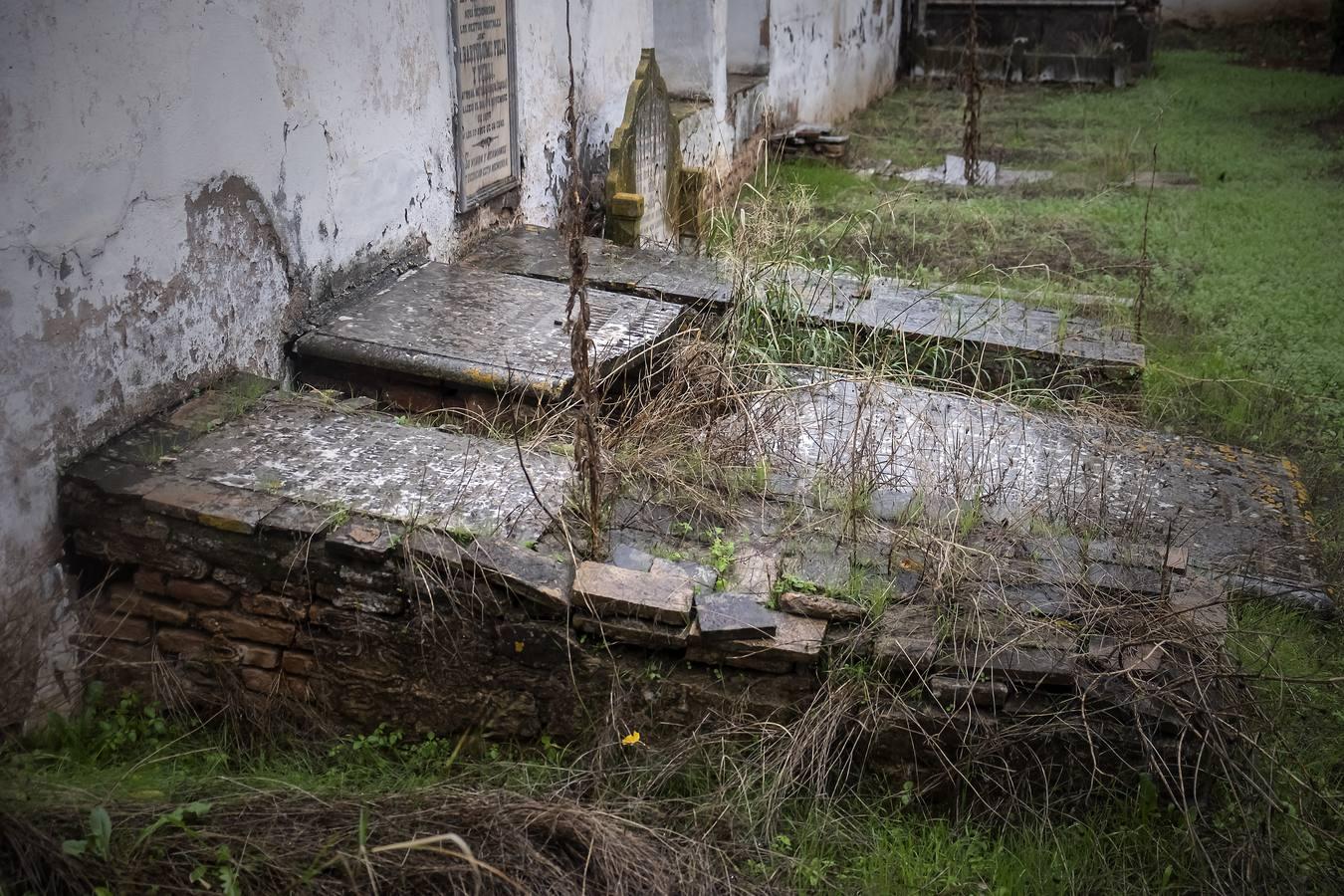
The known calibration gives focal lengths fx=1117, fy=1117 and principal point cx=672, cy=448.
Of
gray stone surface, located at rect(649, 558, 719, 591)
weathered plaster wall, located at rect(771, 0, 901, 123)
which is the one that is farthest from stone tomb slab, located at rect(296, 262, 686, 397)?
weathered plaster wall, located at rect(771, 0, 901, 123)

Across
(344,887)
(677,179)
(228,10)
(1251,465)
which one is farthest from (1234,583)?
(677,179)

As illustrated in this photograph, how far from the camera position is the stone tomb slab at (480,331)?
396cm

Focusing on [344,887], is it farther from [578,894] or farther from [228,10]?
[228,10]

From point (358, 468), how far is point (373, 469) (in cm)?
4

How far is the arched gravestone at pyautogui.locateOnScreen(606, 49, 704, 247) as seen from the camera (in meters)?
6.10

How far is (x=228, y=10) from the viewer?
3.65 m

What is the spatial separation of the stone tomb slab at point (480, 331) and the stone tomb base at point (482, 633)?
72cm

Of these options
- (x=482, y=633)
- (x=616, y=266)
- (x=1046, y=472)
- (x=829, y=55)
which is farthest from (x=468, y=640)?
(x=829, y=55)

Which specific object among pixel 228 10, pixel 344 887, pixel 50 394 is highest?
pixel 228 10

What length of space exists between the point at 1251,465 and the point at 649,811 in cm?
293

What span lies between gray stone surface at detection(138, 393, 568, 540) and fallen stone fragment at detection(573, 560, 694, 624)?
0.27 metres

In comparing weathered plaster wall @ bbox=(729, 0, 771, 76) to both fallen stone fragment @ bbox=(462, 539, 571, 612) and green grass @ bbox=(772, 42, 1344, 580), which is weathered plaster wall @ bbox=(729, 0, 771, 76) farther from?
fallen stone fragment @ bbox=(462, 539, 571, 612)

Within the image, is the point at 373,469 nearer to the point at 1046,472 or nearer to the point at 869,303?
the point at 1046,472

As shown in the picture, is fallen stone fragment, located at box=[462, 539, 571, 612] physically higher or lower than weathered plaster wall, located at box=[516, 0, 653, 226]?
lower
